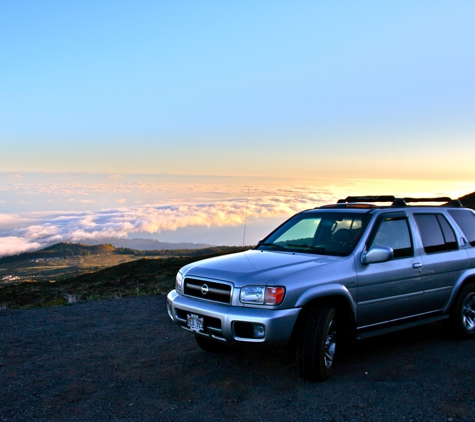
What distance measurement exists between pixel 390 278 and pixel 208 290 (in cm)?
226

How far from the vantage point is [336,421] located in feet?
14.5

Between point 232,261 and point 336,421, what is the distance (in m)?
2.16

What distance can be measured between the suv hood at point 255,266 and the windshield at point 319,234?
312 millimetres

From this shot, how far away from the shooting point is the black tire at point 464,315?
7.02 metres

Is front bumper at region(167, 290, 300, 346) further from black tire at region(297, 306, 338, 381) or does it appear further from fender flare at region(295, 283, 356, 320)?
black tire at region(297, 306, 338, 381)

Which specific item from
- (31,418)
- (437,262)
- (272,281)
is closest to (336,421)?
(272,281)

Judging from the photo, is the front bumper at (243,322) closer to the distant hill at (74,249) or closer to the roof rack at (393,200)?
the roof rack at (393,200)

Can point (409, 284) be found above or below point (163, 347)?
above

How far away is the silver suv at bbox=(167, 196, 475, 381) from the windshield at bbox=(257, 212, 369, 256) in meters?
0.02

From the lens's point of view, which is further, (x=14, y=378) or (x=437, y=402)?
(x=14, y=378)

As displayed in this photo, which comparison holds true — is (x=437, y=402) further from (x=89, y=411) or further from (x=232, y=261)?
(x=89, y=411)

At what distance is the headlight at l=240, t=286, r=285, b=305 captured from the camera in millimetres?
5055

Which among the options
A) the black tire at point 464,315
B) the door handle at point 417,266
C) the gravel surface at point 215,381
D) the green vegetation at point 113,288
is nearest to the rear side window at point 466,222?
the black tire at point 464,315

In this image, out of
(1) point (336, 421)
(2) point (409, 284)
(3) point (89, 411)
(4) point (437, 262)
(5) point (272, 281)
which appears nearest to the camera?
(1) point (336, 421)
